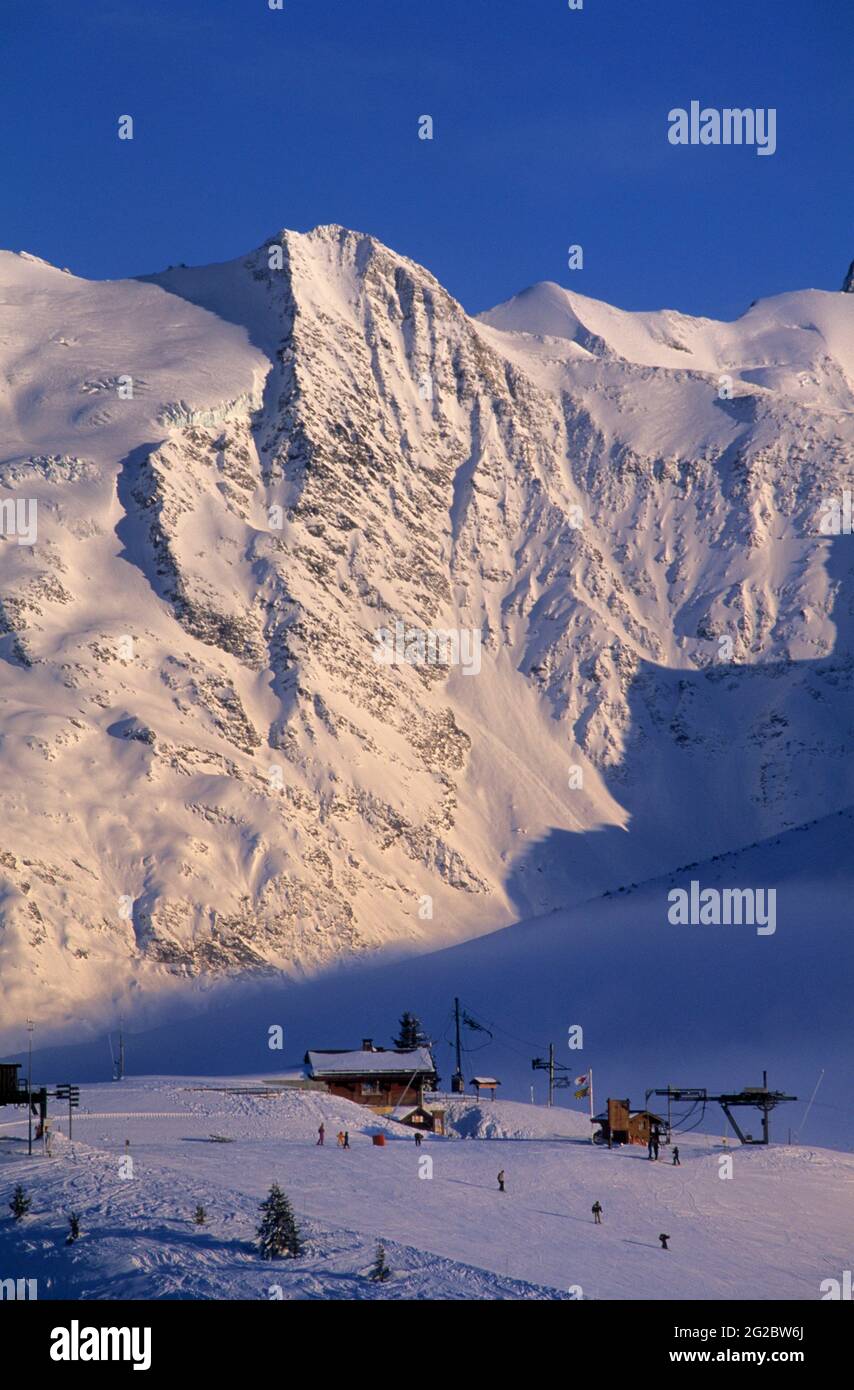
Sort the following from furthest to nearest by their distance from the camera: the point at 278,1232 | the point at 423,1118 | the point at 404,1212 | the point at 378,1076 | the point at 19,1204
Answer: the point at 378,1076, the point at 423,1118, the point at 404,1212, the point at 19,1204, the point at 278,1232

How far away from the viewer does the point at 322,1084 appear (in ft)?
348

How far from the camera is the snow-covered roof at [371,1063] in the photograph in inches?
4203

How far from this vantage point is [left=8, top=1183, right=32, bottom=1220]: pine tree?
51.8 meters

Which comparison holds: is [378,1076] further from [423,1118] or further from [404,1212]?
Result: [404,1212]

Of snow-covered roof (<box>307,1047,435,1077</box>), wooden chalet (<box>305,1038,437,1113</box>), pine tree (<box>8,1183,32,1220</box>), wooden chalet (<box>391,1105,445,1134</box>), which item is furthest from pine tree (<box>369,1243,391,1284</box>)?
snow-covered roof (<box>307,1047,435,1077</box>)

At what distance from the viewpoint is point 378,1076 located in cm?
10594

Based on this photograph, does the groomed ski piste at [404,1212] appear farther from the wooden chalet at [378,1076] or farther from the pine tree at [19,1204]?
the wooden chalet at [378,1076]

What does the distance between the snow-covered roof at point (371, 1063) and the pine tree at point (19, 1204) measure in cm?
5334

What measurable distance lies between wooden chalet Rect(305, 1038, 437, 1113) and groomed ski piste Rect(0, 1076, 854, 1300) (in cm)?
1801

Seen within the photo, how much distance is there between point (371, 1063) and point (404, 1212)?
169 ft

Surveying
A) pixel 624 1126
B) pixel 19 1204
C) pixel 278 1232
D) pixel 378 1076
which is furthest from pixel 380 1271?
pixel 378 1076

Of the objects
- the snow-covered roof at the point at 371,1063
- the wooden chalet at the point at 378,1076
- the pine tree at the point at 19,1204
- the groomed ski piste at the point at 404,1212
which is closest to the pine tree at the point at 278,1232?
the groomed ski piste at the point at 404,1212
